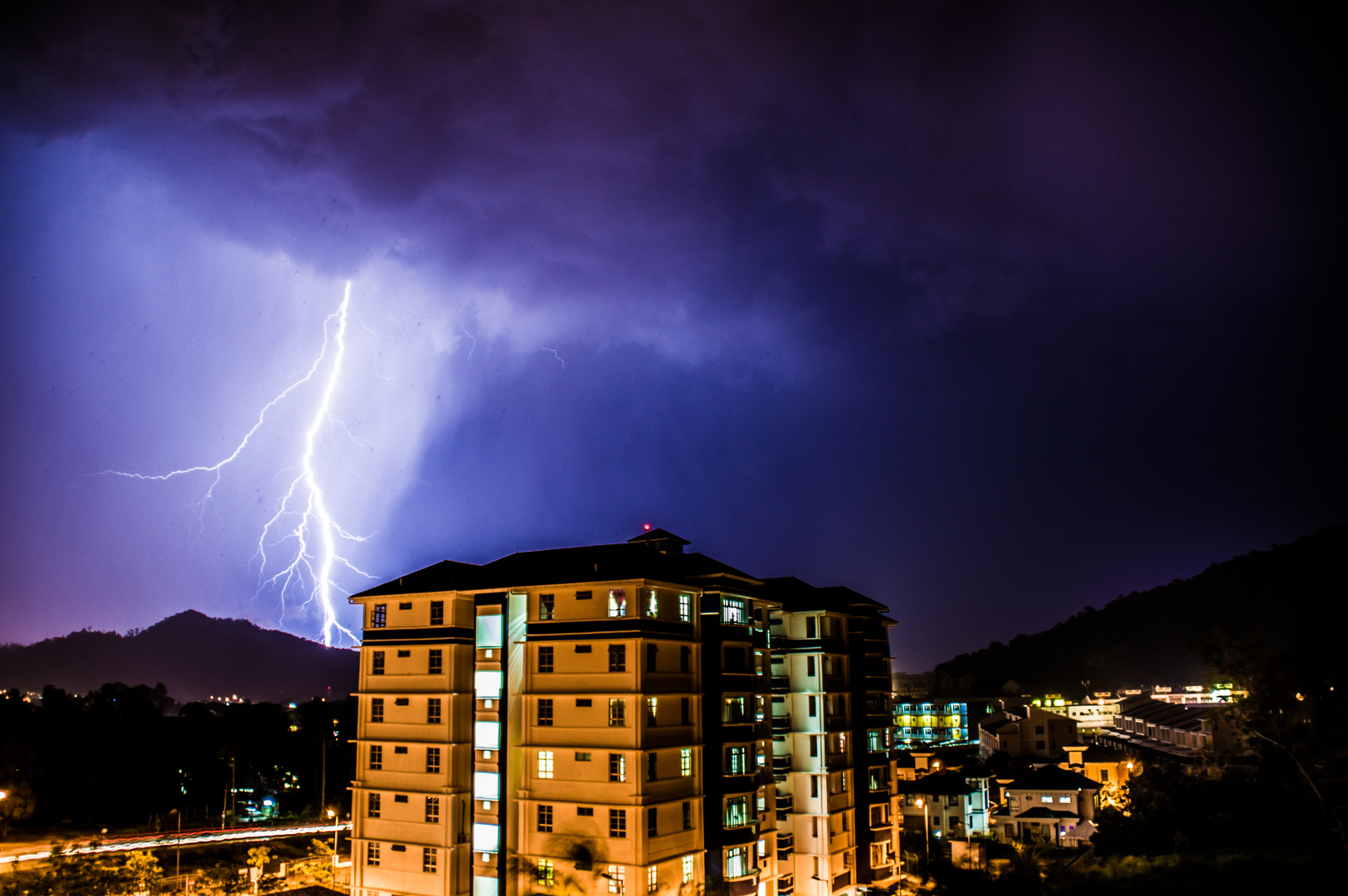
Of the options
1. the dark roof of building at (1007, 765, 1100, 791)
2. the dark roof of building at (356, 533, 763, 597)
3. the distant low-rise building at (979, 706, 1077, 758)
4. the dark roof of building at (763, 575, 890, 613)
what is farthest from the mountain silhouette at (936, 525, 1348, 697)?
the dark roof of building at (356, 533, 763, 597)

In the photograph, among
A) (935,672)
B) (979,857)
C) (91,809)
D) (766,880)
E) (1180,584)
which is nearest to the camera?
(766,880)

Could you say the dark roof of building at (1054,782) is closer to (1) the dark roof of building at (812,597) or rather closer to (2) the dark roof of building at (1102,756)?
(2) the dark roof of building at (1102,756)

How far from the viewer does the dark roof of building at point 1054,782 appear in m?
67.6

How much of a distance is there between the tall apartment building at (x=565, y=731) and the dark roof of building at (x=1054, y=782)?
33960 mm

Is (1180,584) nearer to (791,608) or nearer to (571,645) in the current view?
(791,608)

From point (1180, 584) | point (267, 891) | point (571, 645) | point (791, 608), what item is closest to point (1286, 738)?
point (791, 608)

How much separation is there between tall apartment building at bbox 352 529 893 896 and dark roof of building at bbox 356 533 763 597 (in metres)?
0.13

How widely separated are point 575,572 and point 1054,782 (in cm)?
4696

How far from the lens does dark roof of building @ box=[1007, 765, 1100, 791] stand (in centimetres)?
6762

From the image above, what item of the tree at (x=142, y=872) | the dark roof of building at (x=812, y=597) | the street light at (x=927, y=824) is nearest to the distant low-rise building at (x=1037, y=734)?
the street light at (x=927, y=824)

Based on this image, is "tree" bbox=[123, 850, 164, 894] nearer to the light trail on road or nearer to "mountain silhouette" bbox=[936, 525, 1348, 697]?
the light trail on road

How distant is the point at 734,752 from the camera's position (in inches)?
1598

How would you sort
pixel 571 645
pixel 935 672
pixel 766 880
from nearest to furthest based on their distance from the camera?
1. pixel 571 645
2. pixel 766 880
3. pixel 935 672

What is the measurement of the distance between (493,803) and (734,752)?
10.4 m
